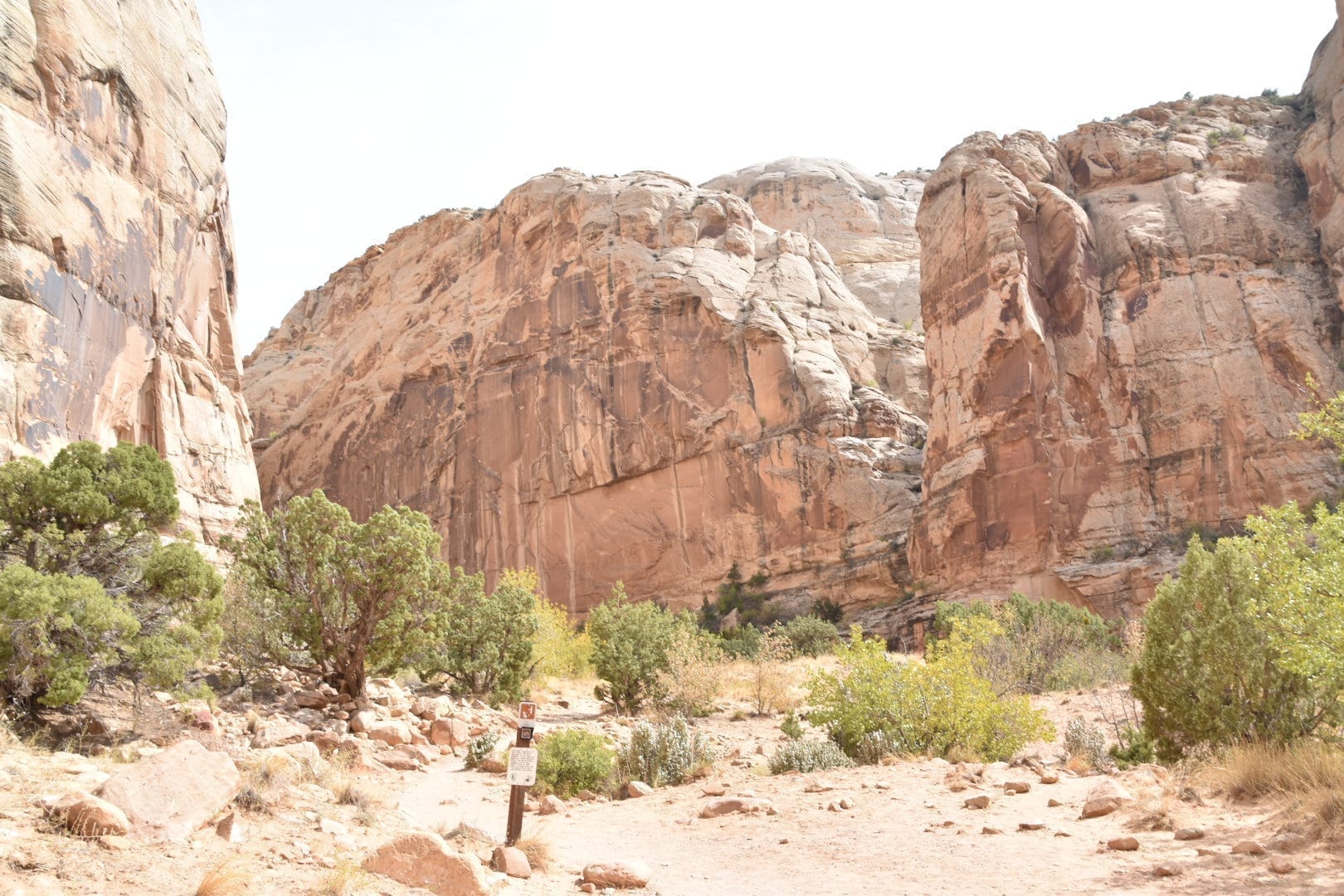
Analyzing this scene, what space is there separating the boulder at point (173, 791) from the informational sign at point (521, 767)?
2600mm

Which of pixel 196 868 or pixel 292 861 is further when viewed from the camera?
pixel 292 861

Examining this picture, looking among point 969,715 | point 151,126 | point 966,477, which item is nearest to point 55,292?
point 151,126

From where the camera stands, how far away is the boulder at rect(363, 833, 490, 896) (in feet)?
26.4

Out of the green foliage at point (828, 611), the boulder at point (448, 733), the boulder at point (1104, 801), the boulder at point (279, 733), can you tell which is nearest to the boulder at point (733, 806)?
the boulder at point (1104, 801)

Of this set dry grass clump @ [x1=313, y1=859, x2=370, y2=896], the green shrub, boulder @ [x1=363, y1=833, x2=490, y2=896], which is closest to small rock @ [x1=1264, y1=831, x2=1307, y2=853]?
the green shrub

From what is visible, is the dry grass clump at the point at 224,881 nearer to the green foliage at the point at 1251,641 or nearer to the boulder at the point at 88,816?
the boulder at the point at 88,816

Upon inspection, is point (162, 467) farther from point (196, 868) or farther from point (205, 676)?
point (196, 868)

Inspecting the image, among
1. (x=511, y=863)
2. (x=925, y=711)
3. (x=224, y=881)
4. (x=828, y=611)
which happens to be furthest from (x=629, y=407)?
(x=224, y=881)

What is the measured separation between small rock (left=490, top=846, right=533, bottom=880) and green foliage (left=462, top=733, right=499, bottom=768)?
631 cm

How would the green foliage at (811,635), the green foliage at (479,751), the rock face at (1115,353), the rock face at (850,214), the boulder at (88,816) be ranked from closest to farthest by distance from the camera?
the boulder at (88,816) → the green foliage at (479,751) → the green foliage at (811,635) → the rock face at (1115,353) → the rock face at (850,214)

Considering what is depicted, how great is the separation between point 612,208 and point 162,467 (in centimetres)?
4002

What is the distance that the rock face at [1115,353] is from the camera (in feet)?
116

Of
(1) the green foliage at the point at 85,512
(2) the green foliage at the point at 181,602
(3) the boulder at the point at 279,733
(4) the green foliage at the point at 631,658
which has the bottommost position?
(3) the boulder at the point at 279,733

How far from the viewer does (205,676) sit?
17516mm
